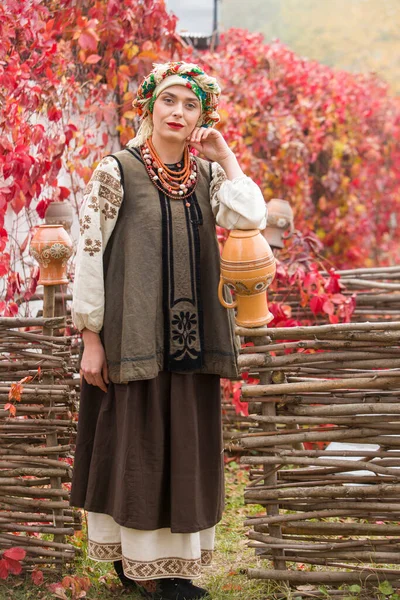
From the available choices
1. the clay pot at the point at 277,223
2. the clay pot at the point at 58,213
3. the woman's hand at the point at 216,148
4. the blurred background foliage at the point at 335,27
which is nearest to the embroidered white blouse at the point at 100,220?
the woman's hand at the point at 216,148

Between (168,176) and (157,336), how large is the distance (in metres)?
0.57

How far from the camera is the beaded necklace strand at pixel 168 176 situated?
279cm

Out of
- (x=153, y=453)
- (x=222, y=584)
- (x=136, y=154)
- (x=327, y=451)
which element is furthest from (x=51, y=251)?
(x=222, y=584)

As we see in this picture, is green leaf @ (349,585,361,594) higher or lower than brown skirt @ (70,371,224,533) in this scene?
lower

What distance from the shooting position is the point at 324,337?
2820 mm

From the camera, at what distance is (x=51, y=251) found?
3057 millimetres

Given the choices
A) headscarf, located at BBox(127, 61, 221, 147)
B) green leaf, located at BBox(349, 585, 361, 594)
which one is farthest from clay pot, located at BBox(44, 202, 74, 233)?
green leaf, located at BBox(349, 585, 361, 594)

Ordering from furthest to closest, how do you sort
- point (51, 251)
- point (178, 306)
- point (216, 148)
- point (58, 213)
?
point (58, 213) → point (51, 251) → point (216, 148) → point (178, 306)

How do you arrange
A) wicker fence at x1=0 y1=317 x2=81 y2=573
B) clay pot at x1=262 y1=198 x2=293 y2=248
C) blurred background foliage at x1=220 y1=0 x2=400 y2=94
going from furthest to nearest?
blurred background foliage at x1=220 y1=0 x2=400 y2=94 < clay pot at x1=262 y1=198 x2=293 y2=248 < wicker fence at x1=0 y1=317 x2=81 y2=573

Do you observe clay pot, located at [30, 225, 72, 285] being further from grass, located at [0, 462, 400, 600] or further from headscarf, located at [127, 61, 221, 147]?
grass, located at [0, 462, 400, 600]

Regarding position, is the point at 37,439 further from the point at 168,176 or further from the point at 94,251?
the point at 168,176

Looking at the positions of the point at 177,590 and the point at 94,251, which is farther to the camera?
the point at 177,590

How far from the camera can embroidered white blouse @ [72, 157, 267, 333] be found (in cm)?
270

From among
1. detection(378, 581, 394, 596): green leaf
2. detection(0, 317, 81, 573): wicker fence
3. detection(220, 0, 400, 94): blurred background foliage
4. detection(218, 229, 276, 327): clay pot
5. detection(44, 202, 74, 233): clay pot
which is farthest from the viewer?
detection(220, 0, 400, 94): blurred background foliage
